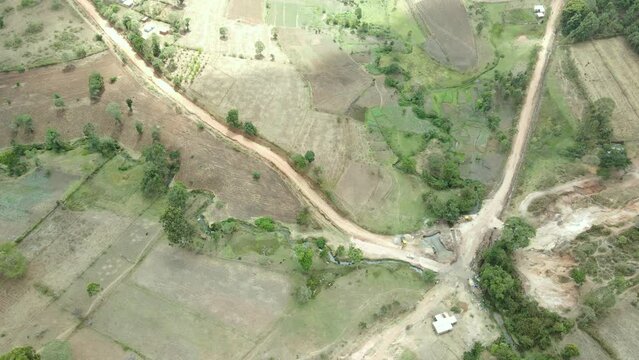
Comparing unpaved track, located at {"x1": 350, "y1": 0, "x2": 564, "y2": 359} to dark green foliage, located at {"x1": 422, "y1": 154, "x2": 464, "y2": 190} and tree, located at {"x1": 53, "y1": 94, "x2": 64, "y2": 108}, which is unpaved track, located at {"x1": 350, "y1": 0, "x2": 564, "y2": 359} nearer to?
dark green foliage, located at {"x1": 422, "y1": 154, "x2": 464, "y2": 190}

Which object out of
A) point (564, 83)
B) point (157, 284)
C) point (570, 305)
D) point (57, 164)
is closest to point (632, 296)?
point (570, 305)

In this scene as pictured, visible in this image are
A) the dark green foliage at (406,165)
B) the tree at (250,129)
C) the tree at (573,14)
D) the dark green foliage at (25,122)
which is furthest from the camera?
the tree at (573,14)

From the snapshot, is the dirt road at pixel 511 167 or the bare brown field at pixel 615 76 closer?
the dirt road at pixel 511 167

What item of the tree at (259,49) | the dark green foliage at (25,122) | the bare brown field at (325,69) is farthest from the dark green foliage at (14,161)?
the bare brown field at (325,69)

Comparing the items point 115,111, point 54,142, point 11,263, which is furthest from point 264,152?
point 11,263

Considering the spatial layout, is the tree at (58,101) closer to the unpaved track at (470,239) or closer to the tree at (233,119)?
the tree at (233,119)

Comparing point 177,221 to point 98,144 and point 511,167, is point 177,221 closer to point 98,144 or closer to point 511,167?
point 98,144

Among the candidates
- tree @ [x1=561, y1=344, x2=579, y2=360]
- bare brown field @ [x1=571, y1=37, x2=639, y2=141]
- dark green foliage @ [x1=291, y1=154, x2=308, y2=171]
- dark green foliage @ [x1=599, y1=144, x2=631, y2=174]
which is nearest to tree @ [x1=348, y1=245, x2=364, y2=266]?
dark green foliage @ [x1=291, y1=154, x2=308, y2=171]
